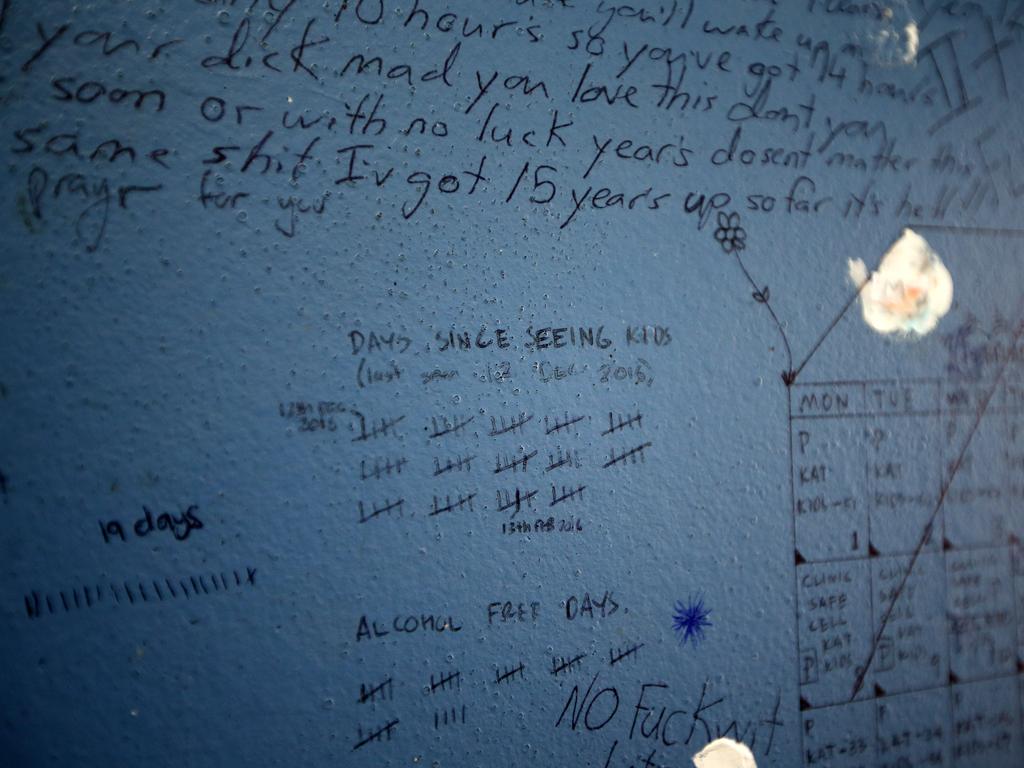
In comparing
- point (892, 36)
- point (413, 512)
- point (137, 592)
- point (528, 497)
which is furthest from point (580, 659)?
point (892, 36)

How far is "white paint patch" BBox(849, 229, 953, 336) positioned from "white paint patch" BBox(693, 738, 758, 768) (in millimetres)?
969

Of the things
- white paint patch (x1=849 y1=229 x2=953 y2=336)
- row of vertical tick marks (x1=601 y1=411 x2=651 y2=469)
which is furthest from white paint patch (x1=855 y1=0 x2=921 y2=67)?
row of vertical tick marks (x1=601 y1=411 x2=651 y2=469)

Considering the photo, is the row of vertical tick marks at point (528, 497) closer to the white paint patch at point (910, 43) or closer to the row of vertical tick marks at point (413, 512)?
the row of vertical tick marks at point (413, 512)

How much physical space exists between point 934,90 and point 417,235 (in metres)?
1.32

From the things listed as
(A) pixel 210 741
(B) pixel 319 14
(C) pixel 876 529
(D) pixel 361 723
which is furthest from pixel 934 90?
(A) pixel 210 741

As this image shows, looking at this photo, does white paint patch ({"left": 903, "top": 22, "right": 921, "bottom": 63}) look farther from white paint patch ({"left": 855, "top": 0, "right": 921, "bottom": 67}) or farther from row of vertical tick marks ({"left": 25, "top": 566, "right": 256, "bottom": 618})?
row of vertical tick marks ({"left": 25, "top": 566, "right": 256, "bottom": 618})

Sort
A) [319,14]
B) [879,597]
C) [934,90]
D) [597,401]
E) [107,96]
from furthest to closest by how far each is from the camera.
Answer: [934,90], [879,597], [597,401], [319,14], [107,96]

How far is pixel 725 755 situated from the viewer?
1442 millimetres

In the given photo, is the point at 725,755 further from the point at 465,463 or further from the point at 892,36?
the point at 892,36

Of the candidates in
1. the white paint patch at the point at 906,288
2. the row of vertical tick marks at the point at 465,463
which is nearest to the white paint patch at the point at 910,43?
the white paint patch at the point at 906,288

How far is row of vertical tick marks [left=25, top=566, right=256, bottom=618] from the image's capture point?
1.10 m

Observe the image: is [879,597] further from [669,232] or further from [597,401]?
[669,232]

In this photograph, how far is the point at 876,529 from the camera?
1.59 metres

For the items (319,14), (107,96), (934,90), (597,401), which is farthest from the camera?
(934,90)
